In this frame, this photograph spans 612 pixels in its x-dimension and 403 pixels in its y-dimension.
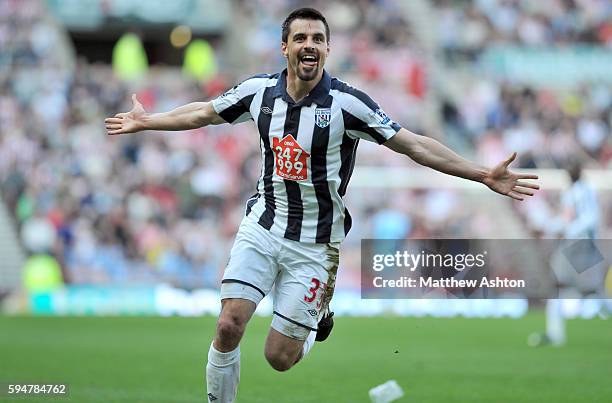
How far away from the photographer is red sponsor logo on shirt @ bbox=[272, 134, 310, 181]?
775 cm

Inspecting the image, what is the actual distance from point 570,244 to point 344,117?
8.57m

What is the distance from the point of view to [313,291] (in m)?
7.93

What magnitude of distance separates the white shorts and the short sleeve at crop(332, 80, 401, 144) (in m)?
0.82

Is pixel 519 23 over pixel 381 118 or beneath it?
over

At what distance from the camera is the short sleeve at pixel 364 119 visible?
7.71 metres

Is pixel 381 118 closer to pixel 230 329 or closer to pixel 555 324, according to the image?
pixel 230 329

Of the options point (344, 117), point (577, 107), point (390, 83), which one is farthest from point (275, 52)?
point (344, 117)

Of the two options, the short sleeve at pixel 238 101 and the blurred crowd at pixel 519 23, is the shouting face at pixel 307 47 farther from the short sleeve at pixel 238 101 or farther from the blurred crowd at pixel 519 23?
the blurred crowd at pixel 519 23

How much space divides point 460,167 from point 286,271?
1.36 meters

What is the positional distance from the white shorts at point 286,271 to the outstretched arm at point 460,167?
0.90m

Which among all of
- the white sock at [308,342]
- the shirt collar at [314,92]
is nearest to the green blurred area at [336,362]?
the white sock at [308,342]

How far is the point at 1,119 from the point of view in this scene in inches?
949

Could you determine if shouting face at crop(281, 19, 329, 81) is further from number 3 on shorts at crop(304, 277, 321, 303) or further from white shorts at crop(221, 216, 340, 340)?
number 3 on shorts at crop(304, 277, 321, 303)

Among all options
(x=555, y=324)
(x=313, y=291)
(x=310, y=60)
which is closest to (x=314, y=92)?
(x=310, y=60)
